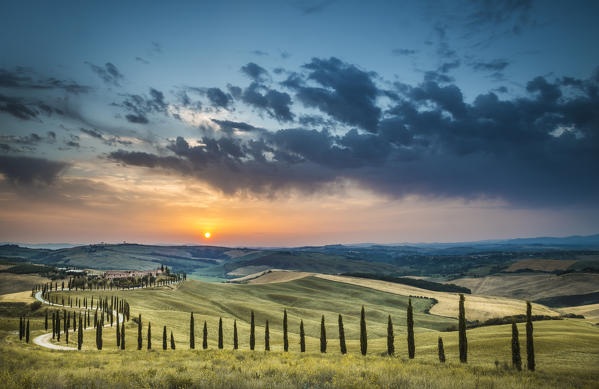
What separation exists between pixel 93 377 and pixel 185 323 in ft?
274

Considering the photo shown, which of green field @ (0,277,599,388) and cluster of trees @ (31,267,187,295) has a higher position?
green field @ (0,277,599,388)

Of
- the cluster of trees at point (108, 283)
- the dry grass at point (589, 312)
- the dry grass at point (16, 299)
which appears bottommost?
the dry grass at point (589, 312)

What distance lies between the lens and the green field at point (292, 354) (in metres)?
14.5

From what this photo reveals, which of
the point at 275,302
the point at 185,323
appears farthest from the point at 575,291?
the point at 185,323

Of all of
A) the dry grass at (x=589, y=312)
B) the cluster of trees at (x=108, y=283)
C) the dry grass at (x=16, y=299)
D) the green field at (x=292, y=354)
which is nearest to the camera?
the green field at (x=292, y=354)

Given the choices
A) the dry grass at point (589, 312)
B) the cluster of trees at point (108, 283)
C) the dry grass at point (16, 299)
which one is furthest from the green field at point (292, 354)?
the dry grass at point (589, 312)

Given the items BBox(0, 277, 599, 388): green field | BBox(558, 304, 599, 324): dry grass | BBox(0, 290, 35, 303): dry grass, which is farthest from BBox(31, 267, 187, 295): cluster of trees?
BBox(558, 304, 599, 324): dry grass

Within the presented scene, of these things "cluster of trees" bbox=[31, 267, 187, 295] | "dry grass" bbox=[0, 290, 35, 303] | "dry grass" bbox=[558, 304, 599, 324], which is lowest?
"dry grass" bbox=[558, 304, 599, 324]

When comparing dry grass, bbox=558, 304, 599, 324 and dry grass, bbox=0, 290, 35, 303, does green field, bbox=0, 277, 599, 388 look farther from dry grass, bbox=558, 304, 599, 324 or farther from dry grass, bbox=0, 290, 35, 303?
dry grass, bbox=558, 304, 599, 324

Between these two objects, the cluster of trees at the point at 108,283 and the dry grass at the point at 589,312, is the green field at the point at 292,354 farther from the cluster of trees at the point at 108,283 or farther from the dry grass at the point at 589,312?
the dry grass at the point at 589,312

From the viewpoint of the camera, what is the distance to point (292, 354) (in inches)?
1426

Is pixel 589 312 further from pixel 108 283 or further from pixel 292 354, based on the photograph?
pixel 108 283

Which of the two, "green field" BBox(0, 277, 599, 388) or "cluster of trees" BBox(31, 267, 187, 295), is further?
"cluster of trees" BBox(31, 267, 187, 295)

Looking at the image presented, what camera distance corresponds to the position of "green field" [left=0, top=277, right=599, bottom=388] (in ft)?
47.7
